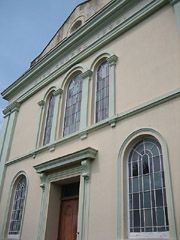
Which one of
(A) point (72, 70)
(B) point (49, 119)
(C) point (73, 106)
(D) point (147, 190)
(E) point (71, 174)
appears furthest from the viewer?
(B) point (49, 119)

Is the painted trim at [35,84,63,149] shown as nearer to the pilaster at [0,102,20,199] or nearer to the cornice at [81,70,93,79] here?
the cornice at [81,70,93,79]

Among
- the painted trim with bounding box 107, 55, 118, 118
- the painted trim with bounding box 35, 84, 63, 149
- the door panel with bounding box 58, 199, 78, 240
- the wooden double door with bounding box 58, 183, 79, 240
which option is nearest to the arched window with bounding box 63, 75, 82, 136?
the painted trim with bounding box 35, 84, 63, 149

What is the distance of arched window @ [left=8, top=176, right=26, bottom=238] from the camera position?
9.41 m

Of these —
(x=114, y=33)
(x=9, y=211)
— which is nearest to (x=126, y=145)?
(x=114, y=33)

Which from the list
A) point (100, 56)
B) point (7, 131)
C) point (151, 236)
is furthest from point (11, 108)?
point (151, 236)

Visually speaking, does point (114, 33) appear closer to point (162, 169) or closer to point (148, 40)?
point (148, 40)

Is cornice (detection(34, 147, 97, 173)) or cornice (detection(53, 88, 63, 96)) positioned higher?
cornice (detection(53, 88, 63, 96))

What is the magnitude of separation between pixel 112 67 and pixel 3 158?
6379mm

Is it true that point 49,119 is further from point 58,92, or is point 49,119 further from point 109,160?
point 109,160

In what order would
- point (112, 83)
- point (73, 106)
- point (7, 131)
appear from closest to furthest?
1. point (112, 83)
2. point (73, 106)
3. point (7, 131)

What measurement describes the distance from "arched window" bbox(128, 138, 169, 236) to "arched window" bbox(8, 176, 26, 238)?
4729 millimetres

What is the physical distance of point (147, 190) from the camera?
609cm

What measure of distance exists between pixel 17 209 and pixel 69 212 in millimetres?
2616

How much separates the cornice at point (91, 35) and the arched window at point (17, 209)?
410 cm
